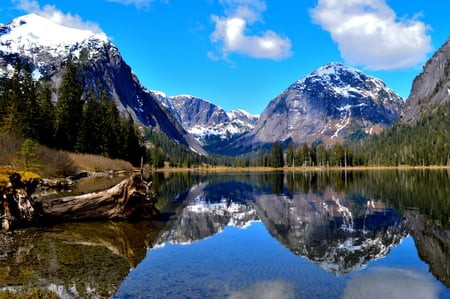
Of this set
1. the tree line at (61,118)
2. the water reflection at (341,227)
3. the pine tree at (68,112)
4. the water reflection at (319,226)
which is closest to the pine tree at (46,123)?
the tree line at (61,118)

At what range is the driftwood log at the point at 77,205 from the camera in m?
20.4

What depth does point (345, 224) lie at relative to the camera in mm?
23609

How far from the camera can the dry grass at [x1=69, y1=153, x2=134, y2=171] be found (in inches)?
2655

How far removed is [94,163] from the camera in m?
73.4

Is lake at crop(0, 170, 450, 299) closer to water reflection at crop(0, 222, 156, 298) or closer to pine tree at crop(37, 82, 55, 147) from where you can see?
water reflection at crop(0, 222, 156, 298)

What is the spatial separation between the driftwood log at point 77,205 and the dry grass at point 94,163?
43476 millimetres

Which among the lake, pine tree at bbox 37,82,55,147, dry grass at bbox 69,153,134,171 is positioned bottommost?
the lake

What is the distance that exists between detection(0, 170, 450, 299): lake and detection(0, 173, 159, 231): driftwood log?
1.11m

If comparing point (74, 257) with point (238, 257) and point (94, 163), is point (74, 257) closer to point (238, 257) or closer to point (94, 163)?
point (238, 257)

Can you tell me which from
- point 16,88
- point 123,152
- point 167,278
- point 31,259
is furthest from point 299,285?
point 123,152

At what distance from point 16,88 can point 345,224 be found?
67.2 m

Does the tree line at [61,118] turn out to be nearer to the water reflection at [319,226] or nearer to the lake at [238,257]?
the water reflection at [319,226]

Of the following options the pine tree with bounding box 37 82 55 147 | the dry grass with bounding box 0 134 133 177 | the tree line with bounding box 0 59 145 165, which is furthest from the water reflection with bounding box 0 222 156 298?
the pine tree with bounding box 37 82 55 147

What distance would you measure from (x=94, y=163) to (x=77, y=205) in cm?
5382
